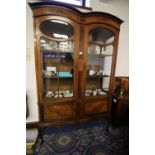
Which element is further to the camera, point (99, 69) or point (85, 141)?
point (99, 69)

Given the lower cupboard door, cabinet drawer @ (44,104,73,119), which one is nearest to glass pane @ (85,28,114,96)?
the lower cupboard door

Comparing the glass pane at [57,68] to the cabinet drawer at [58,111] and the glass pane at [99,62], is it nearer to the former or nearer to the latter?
the cabinet drawer at [58,111]

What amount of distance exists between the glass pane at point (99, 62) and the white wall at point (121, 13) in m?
0.67

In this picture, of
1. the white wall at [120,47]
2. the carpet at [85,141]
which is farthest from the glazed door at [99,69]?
the white wall at [120,47]

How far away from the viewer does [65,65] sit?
1832 mm

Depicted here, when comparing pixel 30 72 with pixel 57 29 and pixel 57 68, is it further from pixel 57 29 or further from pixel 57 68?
pixel 57 29

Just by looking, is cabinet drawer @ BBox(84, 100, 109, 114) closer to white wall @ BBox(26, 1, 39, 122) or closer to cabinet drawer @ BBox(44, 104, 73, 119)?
cabinet drawer @ BBox(44, 104, 73, 119)

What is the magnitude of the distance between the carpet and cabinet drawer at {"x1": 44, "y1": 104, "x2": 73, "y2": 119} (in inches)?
16.4

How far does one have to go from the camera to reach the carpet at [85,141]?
1681 mm

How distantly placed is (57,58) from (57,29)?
0.42m

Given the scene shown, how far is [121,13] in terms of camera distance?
2.47m

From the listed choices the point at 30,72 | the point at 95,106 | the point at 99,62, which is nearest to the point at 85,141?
the point at 95,106
